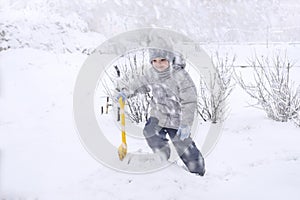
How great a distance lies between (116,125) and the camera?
5500mm

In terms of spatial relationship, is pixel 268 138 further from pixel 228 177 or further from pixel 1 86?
pixel 1 86

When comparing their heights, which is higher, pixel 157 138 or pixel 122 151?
pixel 157 138

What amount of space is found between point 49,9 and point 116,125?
2087 cm

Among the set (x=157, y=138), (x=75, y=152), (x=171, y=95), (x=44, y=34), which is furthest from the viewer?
(x=44, y=34)

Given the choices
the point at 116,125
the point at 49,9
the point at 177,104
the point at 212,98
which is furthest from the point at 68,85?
the point at 49,9

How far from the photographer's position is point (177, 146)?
324cm

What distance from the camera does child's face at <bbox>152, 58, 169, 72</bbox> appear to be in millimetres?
3006

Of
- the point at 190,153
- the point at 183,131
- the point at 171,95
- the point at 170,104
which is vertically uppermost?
the point at 171,95

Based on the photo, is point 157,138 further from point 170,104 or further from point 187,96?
point 187,96

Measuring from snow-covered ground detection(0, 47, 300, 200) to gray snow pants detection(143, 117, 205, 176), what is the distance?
12cm

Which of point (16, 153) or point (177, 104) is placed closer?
point (177, 104)

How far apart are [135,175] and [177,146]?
1.95 feet

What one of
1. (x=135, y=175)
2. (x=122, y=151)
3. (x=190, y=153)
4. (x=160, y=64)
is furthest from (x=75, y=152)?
(x=160, y=64)

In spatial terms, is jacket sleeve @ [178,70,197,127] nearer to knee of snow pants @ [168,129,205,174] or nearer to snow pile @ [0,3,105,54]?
knee of snow pants @ [168,129,205,174]
